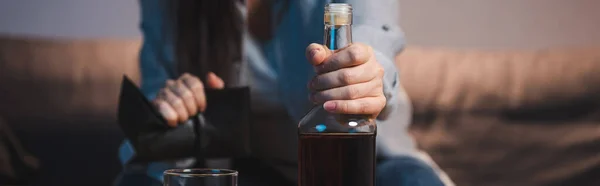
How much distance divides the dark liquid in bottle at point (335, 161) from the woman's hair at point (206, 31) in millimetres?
829

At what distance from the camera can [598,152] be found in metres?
2.06

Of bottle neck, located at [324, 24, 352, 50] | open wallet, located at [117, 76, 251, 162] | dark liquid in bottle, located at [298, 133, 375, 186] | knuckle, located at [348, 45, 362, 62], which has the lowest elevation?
open wallet, located at [117, 76, 251, 162]

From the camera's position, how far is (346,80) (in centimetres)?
74

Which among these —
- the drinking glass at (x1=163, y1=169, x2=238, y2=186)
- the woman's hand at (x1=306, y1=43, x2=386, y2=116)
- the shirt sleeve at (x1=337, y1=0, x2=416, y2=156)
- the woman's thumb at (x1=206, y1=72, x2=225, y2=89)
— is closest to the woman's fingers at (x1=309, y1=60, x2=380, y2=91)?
the woman's hand at (x1=306, y1=43, x2=386, y2=116)

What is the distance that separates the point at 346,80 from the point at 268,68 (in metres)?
0.76

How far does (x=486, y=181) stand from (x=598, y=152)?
0.28m

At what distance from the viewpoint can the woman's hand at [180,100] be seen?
1153 millimetres

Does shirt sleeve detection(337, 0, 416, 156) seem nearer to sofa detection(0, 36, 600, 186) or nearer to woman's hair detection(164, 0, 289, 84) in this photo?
woman's hair detection(164, 0, 289, 84)

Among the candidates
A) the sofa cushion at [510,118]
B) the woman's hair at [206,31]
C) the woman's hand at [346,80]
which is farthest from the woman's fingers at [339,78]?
the sofa cushion at [510,118]

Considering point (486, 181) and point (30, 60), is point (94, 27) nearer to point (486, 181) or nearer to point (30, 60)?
point (30, 60)

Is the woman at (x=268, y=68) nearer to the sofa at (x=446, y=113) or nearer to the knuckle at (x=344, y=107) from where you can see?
the knuckle at (x=344, y=107)

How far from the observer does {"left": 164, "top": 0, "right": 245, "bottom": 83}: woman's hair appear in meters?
1.49

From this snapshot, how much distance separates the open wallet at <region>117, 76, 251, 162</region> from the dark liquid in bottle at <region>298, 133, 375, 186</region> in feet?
1.54

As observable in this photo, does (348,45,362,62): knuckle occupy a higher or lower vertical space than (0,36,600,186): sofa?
higher
